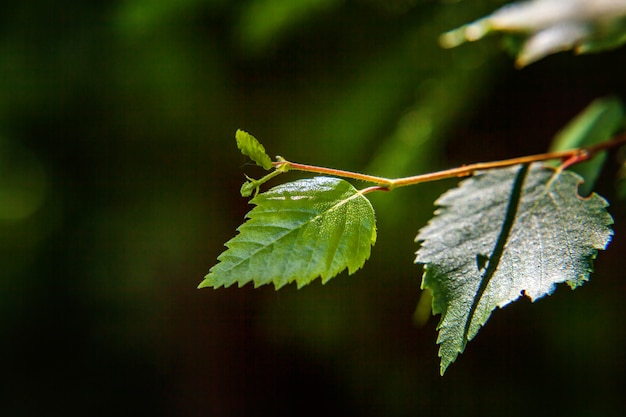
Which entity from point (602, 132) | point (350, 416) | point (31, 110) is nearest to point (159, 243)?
point (31, 110)

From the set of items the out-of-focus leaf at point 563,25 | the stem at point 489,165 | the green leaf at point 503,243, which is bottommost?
the green leaf at point 503,243

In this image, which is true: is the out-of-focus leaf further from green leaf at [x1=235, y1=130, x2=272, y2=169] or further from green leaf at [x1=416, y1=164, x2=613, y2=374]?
green leaf at [x1=235, y1=130, x2=272, y2=169]

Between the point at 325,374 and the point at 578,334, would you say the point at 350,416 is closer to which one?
the point at 325,374

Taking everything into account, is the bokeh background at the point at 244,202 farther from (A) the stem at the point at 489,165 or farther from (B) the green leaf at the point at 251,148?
(B) the green leaf at the point at 251,148

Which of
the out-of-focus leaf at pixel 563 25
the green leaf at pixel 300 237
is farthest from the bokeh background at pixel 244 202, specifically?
the green leaf at pixel 300 237

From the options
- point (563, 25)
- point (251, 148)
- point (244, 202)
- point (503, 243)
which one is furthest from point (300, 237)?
point (244, 202)

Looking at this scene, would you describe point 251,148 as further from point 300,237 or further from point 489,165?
point 489,165

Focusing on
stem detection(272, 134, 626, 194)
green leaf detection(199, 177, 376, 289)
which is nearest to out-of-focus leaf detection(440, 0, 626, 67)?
stem detection(272, 134, 626, 194)
